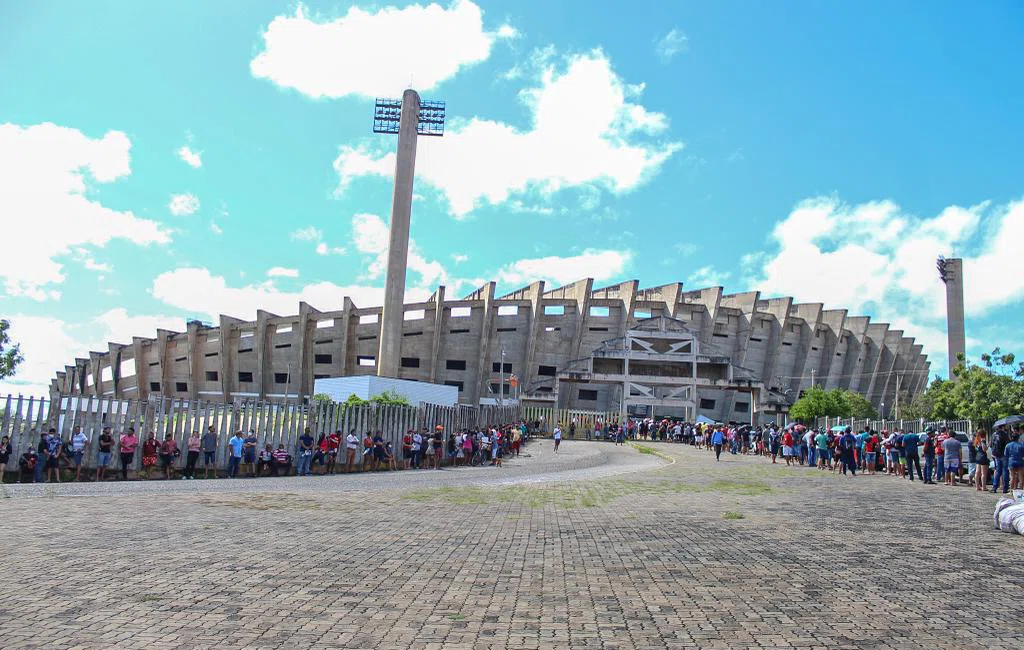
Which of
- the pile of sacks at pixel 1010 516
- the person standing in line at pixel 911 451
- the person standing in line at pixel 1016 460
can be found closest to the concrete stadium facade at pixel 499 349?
the person standing in line at pixel 911 451

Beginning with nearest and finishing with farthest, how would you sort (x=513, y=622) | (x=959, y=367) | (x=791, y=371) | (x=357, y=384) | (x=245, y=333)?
1. (x=513, y=622)
2. (x=357, y=384)
3. (x=959, y=367)
4. (x=245, y=333)
5. (x=791, y=371)

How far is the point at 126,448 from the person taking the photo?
49.8 ft

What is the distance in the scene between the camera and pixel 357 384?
34.2m

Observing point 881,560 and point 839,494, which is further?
point 839,494

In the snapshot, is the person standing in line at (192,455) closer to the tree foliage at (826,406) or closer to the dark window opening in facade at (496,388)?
the dark window opening in facade at (496,388)

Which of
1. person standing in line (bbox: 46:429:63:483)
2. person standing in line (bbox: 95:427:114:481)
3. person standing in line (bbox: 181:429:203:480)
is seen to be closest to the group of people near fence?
person standing in line (bbox: 181:429:203:480)

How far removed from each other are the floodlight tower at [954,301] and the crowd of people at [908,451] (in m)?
46.6

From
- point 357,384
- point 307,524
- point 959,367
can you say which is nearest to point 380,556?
point 307,524

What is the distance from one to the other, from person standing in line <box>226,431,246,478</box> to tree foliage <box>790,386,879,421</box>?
153 ft

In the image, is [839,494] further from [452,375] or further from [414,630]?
[452,375]

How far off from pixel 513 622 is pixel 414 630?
24.9 inches

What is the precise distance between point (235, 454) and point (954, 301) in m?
72.4

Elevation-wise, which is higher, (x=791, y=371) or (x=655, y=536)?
(x=791, y=371)

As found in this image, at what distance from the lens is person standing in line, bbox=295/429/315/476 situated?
17.9m
